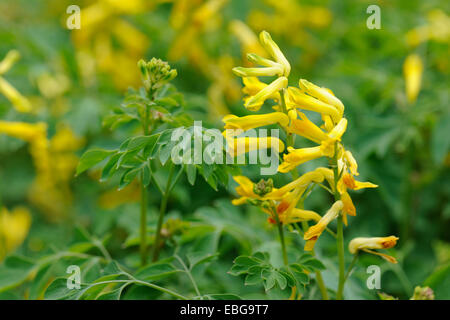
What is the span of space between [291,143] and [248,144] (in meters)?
0.08

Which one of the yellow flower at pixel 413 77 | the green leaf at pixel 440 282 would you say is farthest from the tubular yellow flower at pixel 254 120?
→ the yellow flower at pixel 413 77

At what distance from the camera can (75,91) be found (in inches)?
73.1

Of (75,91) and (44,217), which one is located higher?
(75,91)

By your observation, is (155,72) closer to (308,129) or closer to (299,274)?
(308,129)

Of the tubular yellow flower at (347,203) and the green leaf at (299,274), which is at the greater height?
the tubular yellow flower at (347,203)

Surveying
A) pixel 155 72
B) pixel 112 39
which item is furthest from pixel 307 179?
pixel 112 39

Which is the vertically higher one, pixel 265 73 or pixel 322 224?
pixel 265 73

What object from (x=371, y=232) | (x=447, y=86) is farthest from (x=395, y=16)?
(x=371, y=232)

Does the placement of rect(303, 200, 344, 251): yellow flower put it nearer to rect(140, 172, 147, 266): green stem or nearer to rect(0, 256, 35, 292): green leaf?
rect(140, 172, 147, 266): green stem

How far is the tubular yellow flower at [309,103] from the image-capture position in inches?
33.1

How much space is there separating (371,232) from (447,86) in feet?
2.00

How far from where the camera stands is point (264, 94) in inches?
32.3

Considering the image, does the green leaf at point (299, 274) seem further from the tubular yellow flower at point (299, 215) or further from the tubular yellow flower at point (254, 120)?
the tubular yellow flower at point (254, 120)
